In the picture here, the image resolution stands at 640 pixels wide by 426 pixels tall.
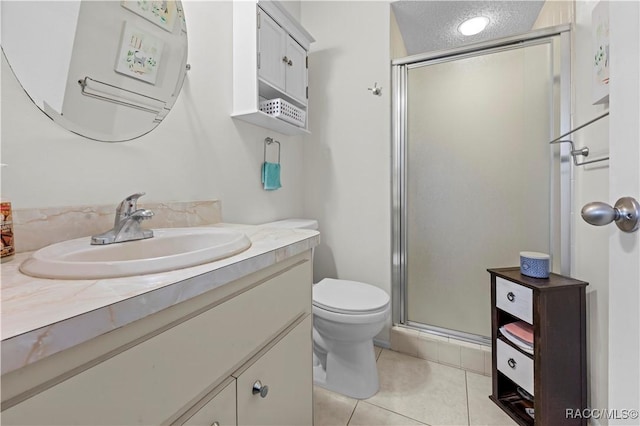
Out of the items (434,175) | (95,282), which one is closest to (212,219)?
(95,282)

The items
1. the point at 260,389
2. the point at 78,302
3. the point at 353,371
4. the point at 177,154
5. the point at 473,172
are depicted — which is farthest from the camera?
the point at 473,172

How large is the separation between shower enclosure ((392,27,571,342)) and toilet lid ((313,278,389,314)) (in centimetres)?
38

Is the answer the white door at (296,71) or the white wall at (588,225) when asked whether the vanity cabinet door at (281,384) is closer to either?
the white wall at (588,225)

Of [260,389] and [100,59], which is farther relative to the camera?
[100,59]

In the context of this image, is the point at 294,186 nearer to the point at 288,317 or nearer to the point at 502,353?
the point at 288,317

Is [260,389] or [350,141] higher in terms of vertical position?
[350,141]

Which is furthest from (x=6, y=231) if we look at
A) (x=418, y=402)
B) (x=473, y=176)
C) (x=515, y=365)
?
Result: (x=473, y=176)

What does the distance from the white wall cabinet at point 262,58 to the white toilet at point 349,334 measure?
3.25ft

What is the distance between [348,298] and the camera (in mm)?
1393

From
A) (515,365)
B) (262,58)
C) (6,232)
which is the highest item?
(262,58)

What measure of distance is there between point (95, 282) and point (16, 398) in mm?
193

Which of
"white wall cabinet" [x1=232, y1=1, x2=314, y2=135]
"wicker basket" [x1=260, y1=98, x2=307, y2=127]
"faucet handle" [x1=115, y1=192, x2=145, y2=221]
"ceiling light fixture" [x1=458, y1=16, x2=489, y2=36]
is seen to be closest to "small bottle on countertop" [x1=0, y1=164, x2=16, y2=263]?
"faucet handle" [x1=115, y1=192, x2=145, y2=221]

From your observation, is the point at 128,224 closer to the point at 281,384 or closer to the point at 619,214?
the point at 281,384

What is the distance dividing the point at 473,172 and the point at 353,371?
1267mm
